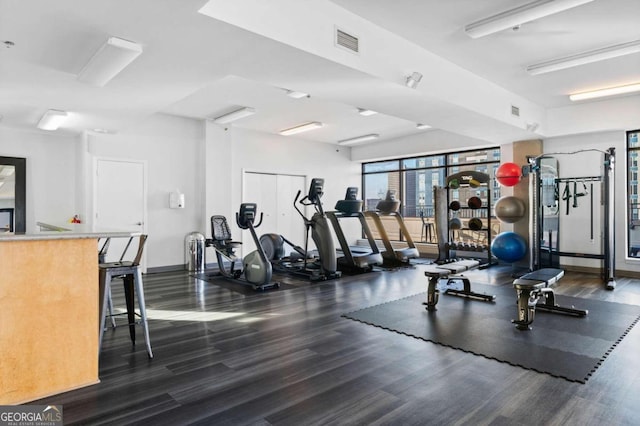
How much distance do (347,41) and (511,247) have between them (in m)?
5.33

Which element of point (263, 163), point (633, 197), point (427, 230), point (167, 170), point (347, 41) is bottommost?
point (427, 230)

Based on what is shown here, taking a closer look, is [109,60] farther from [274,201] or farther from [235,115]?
[274,201]

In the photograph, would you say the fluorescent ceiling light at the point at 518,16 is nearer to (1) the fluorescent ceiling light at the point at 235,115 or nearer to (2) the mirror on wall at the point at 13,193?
(1) the fluorescent ceiling light at the point at 235,115

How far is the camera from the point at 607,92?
245 inches

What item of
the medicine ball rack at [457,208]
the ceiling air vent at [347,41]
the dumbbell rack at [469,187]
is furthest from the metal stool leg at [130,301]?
the dumbbell rack at [469,187]

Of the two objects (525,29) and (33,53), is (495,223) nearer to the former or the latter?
(525,29)

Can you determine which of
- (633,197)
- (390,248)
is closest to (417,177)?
(390,248)

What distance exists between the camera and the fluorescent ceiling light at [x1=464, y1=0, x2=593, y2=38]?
3.44m

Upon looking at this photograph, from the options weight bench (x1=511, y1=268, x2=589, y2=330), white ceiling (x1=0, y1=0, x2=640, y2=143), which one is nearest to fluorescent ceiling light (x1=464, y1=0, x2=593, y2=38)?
white ceiling (x1=0, y1=0, x2=640, y2=143)

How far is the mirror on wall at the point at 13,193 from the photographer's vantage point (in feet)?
21.3

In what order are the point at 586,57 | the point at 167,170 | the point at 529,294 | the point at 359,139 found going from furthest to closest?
the point at 359,139 < the point at 167,170 < the point at 586,57 < the point at 529,294

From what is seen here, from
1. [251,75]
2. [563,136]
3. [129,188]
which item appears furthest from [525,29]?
[129,188]

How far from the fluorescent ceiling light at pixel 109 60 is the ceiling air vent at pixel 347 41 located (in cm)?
180

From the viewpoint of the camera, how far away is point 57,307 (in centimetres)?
265
